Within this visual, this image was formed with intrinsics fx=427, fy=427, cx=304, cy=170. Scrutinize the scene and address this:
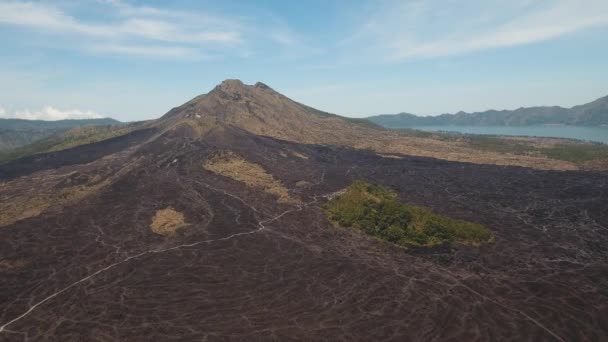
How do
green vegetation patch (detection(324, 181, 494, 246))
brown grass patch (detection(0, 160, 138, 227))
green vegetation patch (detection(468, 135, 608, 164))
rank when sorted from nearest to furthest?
green vegetation patch (detection(324, 181, 494, 246)) → brown grass patch (detection(0, 160, 138, 227)) → green vegetation patch (detection(468, 135, 608, 164))

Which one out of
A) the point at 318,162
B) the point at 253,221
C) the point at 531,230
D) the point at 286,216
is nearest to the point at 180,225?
the point at 253,221

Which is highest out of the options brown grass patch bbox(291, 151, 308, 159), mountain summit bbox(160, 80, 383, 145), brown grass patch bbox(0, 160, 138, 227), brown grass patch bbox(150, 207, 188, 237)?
mountain summit bbox(160, 80, 383, 145)

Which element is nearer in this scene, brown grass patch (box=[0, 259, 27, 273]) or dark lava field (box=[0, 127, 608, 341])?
dark lava field (box=[0, 127, 608, 341])

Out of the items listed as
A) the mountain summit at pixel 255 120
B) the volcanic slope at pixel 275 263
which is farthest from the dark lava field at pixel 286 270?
the mountain summit at pixel 255 120

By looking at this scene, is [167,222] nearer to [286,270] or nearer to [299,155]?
[286,270]

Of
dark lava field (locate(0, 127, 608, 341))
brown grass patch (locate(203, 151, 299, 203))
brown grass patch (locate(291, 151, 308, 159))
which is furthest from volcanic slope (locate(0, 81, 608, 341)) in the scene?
brown grass patch (locate(291, 151, 308, 159))

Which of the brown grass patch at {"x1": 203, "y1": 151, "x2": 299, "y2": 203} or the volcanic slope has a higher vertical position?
the brown grass patch at {"x1": 203, "y1": 151, "x2": 299, "y2": 203}

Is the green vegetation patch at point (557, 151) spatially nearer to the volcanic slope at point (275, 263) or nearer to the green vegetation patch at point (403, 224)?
the volcanic slope at point (275, 263)

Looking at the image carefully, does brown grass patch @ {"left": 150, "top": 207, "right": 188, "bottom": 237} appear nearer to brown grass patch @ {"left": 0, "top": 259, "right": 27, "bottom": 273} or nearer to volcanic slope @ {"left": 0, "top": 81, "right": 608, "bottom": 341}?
volcanic slope @ {"left": 0, "top": 81, "right": 608, "bottom": 341}

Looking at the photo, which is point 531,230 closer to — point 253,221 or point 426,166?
point 253,221
